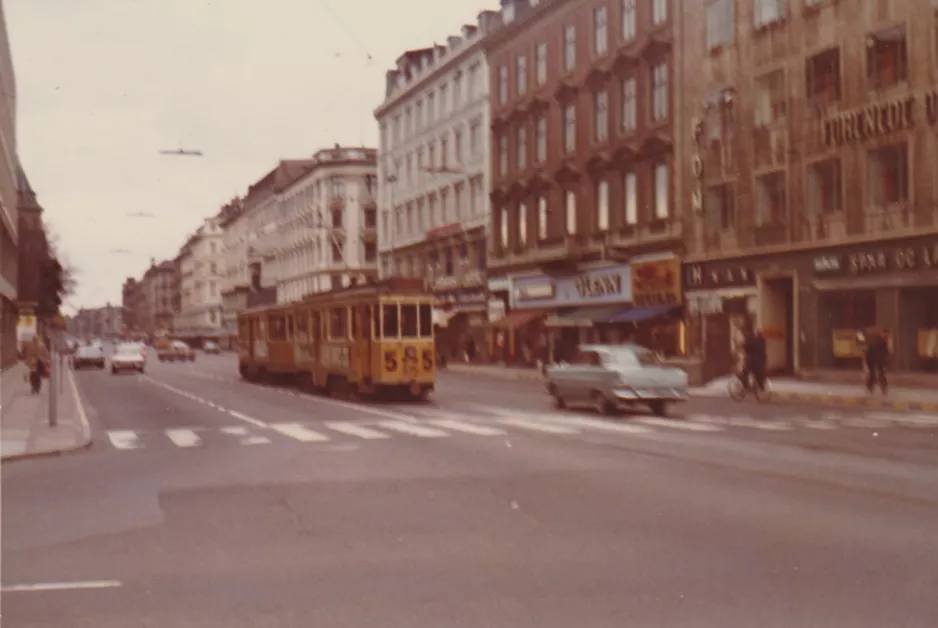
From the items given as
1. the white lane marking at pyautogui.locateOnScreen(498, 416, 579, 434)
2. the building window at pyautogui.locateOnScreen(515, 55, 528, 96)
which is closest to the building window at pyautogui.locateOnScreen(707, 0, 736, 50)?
the building window at pyautogui.locateOnScreen(515, 55, 528, 96)

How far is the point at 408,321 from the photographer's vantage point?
30438 mm

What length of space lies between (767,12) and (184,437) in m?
25.2

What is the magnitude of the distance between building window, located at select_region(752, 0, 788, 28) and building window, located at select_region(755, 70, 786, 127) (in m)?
1.69

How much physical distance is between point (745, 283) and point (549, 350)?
53.9ft

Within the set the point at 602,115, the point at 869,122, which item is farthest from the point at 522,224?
the point at 869,122

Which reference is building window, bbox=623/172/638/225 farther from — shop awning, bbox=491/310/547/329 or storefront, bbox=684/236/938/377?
shop awning, bbox=491/310/547/329

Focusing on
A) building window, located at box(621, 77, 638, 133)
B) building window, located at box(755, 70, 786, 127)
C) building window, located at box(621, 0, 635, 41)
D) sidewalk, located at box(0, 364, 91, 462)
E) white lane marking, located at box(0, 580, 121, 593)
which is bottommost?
Answer: white lane marking, located at box(0, 580, 121, 593)

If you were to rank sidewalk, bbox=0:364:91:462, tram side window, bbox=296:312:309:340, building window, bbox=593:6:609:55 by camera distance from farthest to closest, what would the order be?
1. building window, bbox=593:6:609:55
2. tram side window, bbox=296:312:309:340
3. sidewalk, bbox=0:364:91:462

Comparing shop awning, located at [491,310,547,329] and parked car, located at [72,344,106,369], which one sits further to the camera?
parked car, located at [72,344,106,369]

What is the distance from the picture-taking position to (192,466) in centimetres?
1567

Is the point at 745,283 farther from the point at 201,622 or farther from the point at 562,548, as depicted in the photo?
the point at 201,622

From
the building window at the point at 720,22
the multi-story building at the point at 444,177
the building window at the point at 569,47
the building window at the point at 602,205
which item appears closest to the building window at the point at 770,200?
the building window at the point at 720,22

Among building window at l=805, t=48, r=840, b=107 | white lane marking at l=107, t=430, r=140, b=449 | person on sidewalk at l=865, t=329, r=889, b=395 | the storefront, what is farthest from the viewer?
building window at l=805, t=48, r=840, b=107

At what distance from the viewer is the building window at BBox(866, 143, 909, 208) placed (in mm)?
32469
